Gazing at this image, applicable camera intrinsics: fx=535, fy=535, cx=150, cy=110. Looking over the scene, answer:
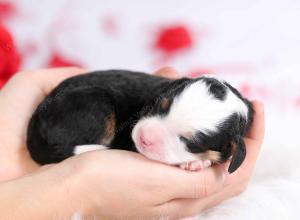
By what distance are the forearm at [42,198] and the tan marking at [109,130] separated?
259 mm

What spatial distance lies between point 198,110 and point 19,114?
88 centimetres

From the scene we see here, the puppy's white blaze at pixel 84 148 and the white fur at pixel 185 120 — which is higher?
the white fur at pixel 185 120

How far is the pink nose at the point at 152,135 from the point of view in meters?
1.62

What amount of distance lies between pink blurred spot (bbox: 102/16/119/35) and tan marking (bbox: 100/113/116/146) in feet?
4.45

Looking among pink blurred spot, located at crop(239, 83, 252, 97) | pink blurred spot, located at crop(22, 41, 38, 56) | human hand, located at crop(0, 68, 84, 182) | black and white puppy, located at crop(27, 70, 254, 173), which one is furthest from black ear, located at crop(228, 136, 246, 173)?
pink blurred spot, located at crop(22, 41, 38, 56)

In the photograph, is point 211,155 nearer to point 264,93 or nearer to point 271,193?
point 271,193

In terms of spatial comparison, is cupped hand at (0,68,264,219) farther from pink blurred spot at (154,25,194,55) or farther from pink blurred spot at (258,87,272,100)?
pink blurred spot at (154,25,194,55)

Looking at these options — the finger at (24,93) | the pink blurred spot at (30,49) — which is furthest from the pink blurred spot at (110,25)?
the finger at (24,93)

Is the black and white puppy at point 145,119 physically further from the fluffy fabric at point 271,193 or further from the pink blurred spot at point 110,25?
the pink blurred spot at point 110,25

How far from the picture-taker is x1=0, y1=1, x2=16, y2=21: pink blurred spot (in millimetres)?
3139

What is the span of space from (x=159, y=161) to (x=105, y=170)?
0.17 metres

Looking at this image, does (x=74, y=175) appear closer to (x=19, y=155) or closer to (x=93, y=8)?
(x=19, y=155)

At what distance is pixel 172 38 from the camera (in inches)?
131

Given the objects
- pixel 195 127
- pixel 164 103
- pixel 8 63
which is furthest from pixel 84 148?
pixel 8 63
